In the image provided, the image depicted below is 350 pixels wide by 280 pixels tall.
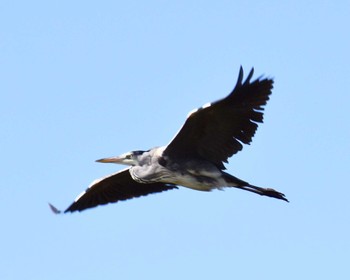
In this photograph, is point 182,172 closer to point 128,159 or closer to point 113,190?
point 128,159

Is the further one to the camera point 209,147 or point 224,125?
point 209,147

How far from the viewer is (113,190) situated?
15.8m

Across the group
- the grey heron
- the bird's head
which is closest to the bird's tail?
the grey heron

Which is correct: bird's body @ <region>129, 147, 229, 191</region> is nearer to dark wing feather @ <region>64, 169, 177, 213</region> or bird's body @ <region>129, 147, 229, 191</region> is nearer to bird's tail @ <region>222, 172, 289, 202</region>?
bird's tail @ <region>222, 172, 289, 202</region>

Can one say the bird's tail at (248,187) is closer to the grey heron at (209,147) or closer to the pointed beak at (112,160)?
the grey heron at (209,147)

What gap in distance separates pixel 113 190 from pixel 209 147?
2481mm

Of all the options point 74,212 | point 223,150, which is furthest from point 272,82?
point 74,212

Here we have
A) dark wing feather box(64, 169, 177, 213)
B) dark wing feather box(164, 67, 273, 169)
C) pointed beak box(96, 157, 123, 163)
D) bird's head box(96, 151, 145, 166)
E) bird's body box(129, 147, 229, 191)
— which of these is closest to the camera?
dark wing feather box(164, 67, 273, 169)

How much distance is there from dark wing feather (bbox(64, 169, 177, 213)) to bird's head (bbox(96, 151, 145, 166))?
0.26 meters

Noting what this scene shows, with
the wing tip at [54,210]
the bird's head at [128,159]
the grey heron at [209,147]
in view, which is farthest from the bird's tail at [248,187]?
the wing tip at [54,210]

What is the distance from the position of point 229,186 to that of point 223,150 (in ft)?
1.71

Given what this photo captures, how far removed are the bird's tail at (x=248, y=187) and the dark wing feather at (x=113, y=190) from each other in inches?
61.8

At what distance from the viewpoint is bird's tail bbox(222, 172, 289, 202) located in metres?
13.9

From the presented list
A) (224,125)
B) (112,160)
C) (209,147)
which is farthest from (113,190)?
(224,125)
